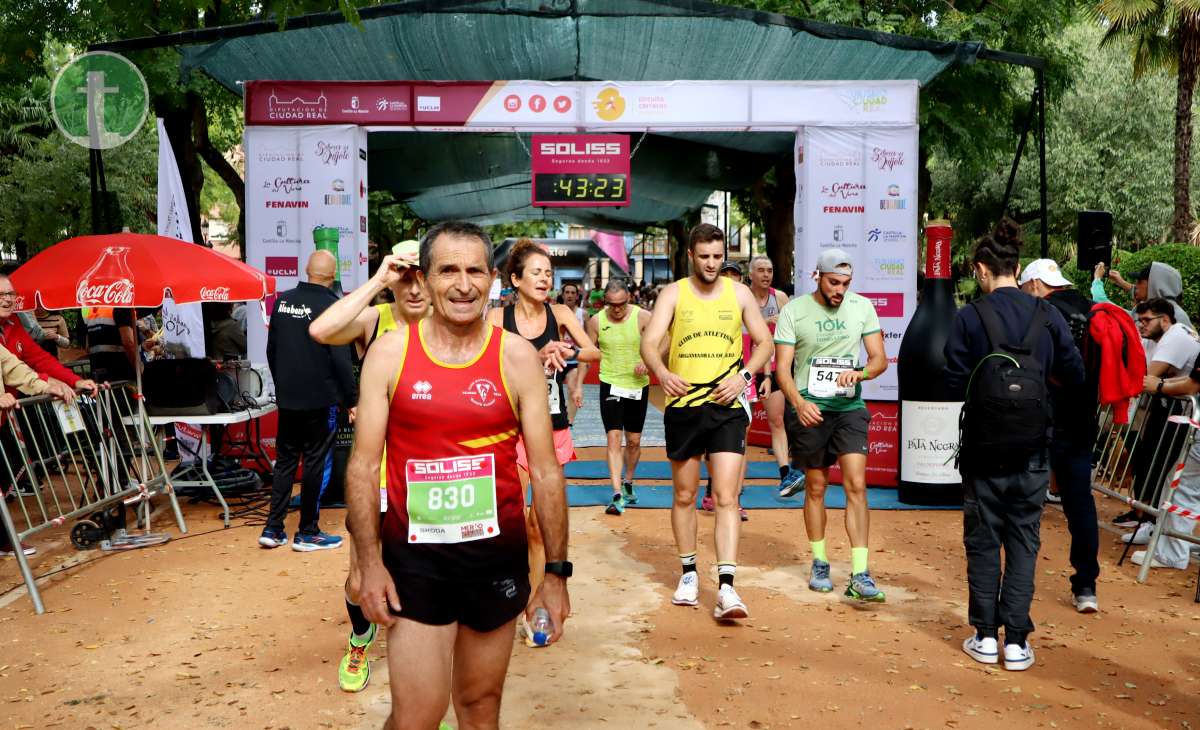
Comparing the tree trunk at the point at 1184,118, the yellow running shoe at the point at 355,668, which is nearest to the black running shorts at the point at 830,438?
the yellow running shoe at the point at 355,668

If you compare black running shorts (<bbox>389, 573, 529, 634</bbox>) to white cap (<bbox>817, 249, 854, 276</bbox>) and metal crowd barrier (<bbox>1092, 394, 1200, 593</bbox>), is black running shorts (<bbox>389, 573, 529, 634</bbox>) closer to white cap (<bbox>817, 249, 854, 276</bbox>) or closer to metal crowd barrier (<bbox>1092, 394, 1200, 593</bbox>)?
white cap (<bbox>817, 249, 854, 276</bbox>)

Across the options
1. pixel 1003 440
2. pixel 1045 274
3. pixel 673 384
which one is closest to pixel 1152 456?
pixel 1045 274

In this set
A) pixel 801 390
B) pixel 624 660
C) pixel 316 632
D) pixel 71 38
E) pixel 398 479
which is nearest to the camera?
pixel 398 479

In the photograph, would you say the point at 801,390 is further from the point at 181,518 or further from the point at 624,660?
the point at 181,518

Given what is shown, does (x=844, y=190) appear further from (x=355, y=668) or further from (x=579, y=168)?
(x=355, y=668)

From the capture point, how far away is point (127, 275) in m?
8.19

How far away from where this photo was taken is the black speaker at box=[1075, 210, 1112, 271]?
11.2 m

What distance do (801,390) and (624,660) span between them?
2218 mm

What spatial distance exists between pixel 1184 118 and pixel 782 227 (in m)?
9.02

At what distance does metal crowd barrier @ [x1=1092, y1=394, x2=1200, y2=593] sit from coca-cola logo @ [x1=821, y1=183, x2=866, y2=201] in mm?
3848

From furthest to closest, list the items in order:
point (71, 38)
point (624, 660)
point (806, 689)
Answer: point (71, 38) → point (624, 660) → point (806, 689)

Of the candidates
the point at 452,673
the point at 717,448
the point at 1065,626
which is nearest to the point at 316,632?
the point at 717,448

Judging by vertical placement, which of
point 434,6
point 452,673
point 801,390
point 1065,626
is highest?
point 434,6

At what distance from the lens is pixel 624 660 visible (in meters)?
5.47
